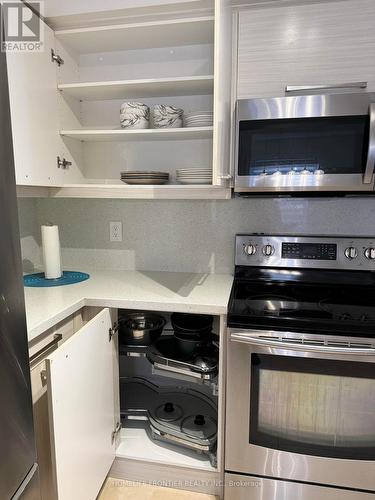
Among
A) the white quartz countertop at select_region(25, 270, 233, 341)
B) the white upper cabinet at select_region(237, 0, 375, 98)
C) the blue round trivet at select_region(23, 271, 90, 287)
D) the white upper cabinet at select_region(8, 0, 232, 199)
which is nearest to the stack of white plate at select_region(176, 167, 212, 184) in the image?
the white upper cabinet at select_region(8, 0, 232, 199)

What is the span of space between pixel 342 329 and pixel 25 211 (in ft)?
5.18

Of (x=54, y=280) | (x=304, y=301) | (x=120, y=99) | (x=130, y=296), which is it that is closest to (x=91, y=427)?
(x=130, y=296)

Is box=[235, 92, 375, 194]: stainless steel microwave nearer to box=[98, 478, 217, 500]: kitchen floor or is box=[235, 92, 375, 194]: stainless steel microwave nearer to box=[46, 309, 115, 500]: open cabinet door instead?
box=[46, 309, 115, 500]: open cabinet door

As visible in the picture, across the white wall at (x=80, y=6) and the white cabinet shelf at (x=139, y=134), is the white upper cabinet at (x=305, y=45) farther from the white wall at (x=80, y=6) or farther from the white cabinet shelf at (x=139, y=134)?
the white wall at (x=80, y=6)

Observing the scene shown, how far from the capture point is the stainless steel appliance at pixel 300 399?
3.75 ft

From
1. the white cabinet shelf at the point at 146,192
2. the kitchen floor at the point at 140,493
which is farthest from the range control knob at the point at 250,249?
the kitchen floor at the point at 140,493

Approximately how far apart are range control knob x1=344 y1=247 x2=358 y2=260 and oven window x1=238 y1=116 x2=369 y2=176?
1.43 feet

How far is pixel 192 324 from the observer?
1514 mm

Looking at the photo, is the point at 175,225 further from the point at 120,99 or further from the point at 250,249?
the point at 120,99

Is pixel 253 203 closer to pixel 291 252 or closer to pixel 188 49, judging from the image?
pixel 291 252

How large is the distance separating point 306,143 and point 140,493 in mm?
1589

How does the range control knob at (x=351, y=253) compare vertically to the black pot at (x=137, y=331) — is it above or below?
above

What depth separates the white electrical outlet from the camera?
6.01 feet

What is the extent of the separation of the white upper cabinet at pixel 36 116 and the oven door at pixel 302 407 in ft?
3.25
